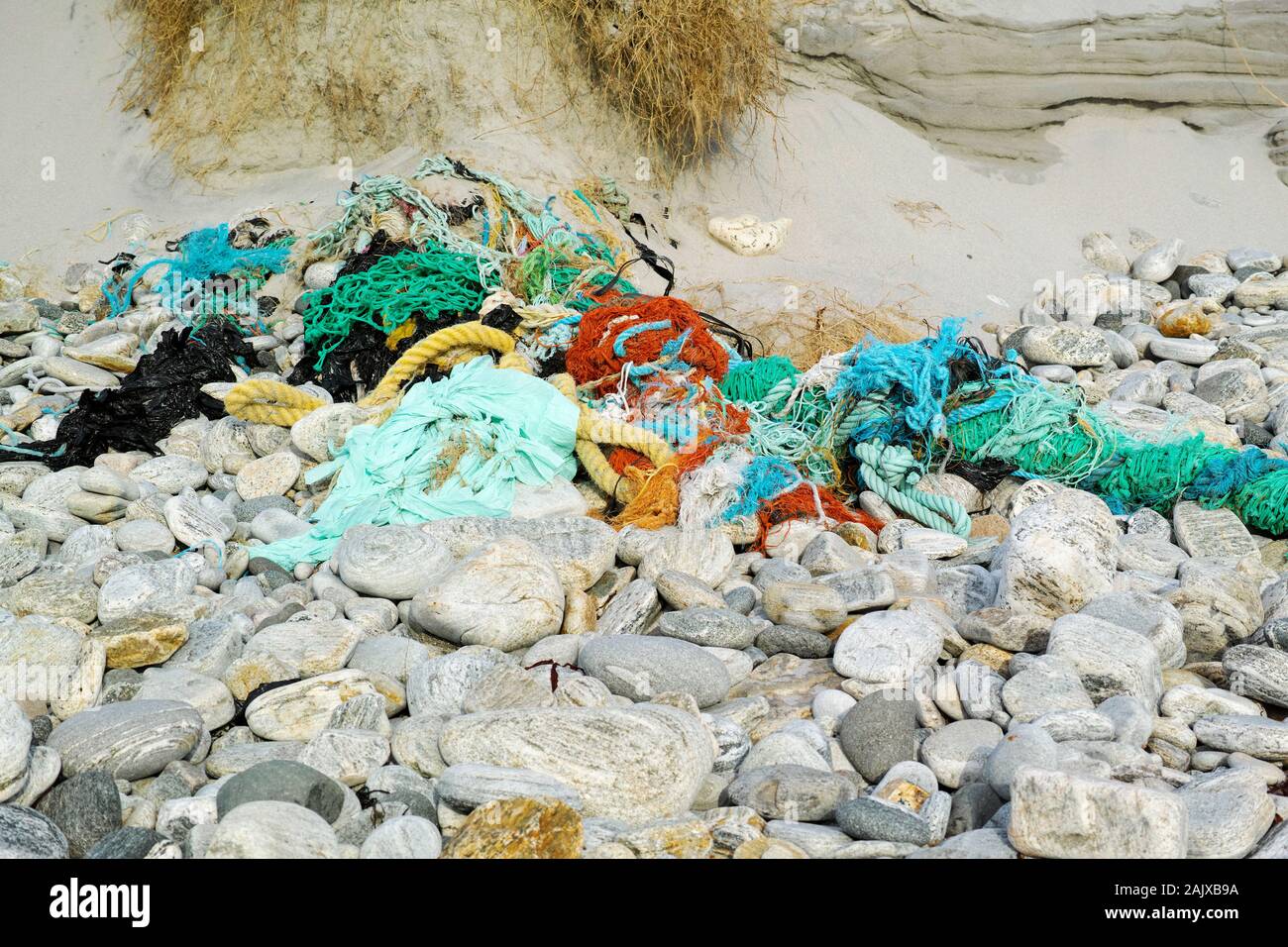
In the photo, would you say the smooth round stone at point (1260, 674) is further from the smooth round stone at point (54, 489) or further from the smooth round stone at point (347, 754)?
the smooth round stone at point (54, 489)

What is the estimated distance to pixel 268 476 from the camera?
459cm

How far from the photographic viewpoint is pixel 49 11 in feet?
28.0

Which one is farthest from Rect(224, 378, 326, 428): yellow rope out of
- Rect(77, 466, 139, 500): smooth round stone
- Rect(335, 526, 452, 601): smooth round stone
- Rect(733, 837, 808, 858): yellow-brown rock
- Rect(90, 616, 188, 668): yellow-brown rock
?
Rect(733, 837, 808, 858): yellow-brown rock

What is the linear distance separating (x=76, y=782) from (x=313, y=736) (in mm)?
531

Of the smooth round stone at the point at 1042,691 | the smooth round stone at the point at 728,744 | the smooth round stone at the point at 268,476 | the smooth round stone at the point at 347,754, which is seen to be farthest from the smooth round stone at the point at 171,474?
the smooth round stone at the point at 1042,691

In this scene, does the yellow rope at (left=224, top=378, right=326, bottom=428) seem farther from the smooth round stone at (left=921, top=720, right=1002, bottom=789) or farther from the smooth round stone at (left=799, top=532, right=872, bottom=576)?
the smooth round stone at (left=921, top=720, right=1002, bottom=789)

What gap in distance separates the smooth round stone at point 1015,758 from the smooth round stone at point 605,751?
24.6 inches

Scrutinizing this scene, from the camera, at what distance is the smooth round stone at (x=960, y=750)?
2611 mm

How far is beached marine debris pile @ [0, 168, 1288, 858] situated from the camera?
242cm

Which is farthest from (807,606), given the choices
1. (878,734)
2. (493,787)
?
(493,787)

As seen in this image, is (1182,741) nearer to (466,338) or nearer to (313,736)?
(313,736)

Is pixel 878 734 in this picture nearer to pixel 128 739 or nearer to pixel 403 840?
pixel 403 840

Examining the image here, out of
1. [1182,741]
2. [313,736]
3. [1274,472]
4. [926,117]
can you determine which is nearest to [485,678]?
[313,736]

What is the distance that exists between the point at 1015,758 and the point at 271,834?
1543 millimetres
